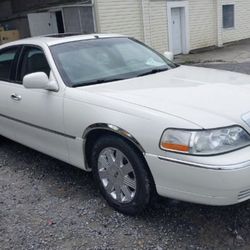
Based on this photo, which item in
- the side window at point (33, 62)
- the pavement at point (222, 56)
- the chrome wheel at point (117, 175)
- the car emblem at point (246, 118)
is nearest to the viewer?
the car emblem at point (246, 118)

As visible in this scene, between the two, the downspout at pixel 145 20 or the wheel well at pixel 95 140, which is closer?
the wheel well at pixel 95 140

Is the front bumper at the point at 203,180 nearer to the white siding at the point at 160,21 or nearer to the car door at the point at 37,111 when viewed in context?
the car door at the point at 37,111

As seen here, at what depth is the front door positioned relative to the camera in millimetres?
16609

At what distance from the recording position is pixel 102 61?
433 cm

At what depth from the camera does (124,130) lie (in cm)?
331

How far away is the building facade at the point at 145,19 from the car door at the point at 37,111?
9.32 metres

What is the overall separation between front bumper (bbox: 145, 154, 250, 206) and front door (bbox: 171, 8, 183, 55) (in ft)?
46.5

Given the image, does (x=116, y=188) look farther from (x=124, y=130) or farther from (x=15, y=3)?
(x=15, y=3)

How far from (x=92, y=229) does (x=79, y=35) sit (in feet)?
7.64

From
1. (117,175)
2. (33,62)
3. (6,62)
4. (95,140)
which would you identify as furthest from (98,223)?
(6,62)

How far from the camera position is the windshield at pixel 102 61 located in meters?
4.10

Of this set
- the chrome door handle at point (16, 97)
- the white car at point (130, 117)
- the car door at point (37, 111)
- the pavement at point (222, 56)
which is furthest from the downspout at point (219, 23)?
the chrome door handle at point (16, 97)

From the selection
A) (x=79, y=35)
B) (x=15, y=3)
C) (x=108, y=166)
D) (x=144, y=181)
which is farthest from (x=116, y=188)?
(x=15, y=3)

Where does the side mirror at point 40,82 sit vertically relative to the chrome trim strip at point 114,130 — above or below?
above
